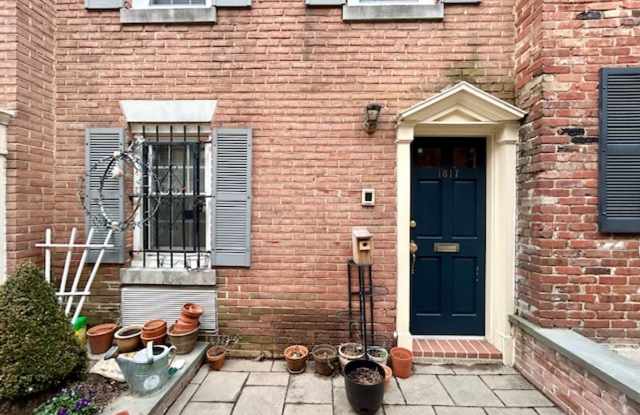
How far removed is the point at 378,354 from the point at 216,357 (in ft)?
5.57

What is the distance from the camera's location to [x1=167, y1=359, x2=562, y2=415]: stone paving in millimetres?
2662

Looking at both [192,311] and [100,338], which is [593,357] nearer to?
[192,311]

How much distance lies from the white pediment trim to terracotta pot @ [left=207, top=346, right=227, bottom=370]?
316 centimetres

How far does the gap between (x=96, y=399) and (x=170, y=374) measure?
1.82 feet

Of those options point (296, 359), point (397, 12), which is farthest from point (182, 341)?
point (397, 12)

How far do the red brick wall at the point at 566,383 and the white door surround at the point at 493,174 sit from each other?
0.79 ft

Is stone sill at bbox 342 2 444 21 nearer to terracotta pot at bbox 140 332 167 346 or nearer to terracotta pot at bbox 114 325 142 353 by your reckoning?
terracotta pot at bbox 140 332 167 346

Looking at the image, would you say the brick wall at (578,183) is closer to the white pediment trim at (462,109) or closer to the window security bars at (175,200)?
the white pediment trim at (462,109)

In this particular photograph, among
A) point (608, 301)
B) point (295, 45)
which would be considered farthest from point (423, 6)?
point (608, 301)

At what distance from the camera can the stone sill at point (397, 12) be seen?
341 centimetres

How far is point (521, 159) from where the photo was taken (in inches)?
130

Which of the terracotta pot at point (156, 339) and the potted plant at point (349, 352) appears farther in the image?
the terracotta pot at point (156, 339)

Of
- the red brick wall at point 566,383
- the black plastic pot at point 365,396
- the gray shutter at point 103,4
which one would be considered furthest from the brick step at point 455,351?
the gray shutter at point 103,4

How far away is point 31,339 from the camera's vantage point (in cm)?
235
